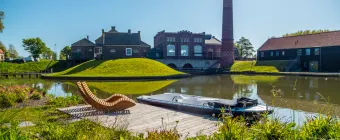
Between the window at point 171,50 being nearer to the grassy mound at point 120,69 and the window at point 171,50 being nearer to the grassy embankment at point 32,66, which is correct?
the grassy mound at point 120,69

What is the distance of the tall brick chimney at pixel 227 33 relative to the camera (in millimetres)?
55281

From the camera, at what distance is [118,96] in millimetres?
10352

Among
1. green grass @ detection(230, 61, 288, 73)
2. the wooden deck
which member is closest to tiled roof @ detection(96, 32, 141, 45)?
green grass @ detection(230, 61, 288, 73)

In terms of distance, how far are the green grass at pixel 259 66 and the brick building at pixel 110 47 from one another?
2135 cm

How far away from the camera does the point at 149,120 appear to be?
811 centimetres

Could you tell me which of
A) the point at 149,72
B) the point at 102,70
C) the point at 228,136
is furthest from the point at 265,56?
the point at 228,136

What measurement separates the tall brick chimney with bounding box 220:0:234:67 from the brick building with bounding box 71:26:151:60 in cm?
1881

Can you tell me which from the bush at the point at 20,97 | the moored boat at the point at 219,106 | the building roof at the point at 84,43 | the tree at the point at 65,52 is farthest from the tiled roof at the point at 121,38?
the moored boat at the point at 219,106

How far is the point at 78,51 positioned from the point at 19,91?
4928 centimetres

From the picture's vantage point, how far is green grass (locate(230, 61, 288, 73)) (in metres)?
49.0

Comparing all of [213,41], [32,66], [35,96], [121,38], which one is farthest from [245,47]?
[35,96]

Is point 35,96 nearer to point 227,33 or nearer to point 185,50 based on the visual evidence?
point 185,50

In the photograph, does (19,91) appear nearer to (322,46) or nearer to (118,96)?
(118,96)

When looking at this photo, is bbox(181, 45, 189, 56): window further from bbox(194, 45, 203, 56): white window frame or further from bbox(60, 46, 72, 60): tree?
bbox(60, 46, 72, 60): tree
